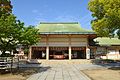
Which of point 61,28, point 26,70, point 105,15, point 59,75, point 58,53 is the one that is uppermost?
point 61,28

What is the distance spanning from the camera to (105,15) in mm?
21469

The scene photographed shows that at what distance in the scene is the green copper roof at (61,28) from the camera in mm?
33625

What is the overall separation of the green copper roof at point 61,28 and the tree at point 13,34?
14.5m

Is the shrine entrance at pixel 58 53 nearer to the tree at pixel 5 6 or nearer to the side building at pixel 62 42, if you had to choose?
the side building at pixel 62 42

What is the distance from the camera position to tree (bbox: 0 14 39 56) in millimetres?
17500

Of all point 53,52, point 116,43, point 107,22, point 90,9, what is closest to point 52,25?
point 53,52

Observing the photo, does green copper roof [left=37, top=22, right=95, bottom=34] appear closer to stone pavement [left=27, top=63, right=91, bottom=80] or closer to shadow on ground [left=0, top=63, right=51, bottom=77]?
shadow on ground [left=0, top=63, right=51, bottom=77]

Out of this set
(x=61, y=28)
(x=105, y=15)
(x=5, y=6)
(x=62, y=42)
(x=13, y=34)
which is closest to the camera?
(x=13, y=34)

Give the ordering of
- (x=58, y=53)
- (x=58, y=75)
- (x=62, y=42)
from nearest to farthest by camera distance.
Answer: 1. (x=58, y=75)
2. (x=62, y=42)
3. (x=58, y=53)

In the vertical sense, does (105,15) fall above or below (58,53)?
above

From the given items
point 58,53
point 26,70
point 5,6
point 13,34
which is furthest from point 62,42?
point 13,34

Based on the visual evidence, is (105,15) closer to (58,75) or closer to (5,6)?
(58,75)

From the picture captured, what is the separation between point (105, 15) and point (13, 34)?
8.53m

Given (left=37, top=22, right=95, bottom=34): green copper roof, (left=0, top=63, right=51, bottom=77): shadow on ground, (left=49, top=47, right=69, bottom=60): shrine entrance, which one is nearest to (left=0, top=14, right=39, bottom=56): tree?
(left=0, top=63, right=51, bottom=77): shadow on ground
